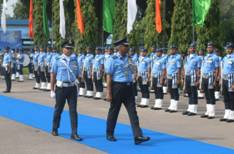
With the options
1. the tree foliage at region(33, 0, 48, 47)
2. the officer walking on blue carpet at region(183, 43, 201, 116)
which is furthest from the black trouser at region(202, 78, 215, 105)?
the tree foliage at region(33, 0, 48, 47)

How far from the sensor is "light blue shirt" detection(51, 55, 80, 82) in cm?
1077

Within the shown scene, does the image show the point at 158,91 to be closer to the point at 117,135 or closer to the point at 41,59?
the point at 117,135

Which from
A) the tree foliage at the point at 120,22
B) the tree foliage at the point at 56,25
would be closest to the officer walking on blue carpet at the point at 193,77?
the tree foliage at the point at 120,22

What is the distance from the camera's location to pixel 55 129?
1098cm

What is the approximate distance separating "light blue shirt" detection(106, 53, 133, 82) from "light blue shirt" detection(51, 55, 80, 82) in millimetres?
987

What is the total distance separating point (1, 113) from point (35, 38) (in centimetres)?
2410

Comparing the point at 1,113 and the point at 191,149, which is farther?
the point at 1,113

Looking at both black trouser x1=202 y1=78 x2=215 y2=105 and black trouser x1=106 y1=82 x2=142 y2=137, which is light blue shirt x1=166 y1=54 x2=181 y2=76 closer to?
black trouser x1=202 y1=78 x2=215 y2=105

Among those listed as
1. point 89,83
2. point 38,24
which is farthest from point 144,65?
point 38,24

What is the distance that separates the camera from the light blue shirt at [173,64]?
49.4ft

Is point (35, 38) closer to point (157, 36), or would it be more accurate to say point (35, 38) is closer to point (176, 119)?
point (157, 36)

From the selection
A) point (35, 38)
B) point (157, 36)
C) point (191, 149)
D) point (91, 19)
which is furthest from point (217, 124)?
point (35, 38)

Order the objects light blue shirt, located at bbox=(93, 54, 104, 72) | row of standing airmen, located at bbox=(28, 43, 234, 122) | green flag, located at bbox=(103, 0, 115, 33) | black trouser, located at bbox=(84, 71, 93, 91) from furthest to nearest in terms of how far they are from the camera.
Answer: green flag, located at bbox=(103, 0, 115, 33) → black trouser, located at bbox=(84, 71, 93, 91) → light blue shirt, located at bbox=(93, 54, 104, 72) → row of standing airmen, located at bbox=(28, 43, 234, 122)

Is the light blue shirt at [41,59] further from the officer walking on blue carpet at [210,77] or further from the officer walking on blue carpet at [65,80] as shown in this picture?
the officer walking on blue carpet at [65,80]
